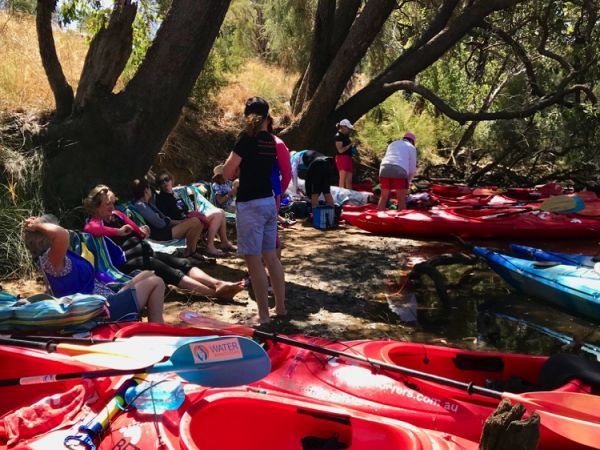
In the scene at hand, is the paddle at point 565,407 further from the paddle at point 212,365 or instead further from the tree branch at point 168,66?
the tree branch at point 168,66

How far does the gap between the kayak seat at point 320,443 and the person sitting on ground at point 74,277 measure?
1.78m

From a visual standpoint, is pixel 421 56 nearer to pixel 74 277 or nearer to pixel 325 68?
pixel 325 68

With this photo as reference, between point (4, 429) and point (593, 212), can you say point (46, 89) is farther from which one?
point (593, 212)

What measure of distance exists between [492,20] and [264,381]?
13.0 metres

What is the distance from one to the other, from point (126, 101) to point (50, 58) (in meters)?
1.20

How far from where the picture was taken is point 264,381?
3199 mm

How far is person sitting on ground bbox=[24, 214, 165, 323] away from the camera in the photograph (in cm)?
375

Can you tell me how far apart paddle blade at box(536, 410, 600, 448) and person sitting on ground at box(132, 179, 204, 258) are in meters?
4.58

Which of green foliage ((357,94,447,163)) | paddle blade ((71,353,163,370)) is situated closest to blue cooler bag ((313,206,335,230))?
paddle blade ((71,353,163,370))

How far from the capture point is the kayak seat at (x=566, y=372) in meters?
2.95

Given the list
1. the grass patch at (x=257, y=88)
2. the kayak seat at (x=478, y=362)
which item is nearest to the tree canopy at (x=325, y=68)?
the grass patch at (x=257, y=88)

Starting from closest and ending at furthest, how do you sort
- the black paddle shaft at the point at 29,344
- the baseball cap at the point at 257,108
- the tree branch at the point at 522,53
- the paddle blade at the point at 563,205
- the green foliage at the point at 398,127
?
the black paddle shaft at the point at 29,344
the baseball cap at the point at 257,108
the paddle blade at the point at 563,205
the tree branch at the point at 522,53
the green foliage at the point at 398,127

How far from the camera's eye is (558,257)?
604 cm

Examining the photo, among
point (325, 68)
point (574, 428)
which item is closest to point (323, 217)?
point (325, 68)
